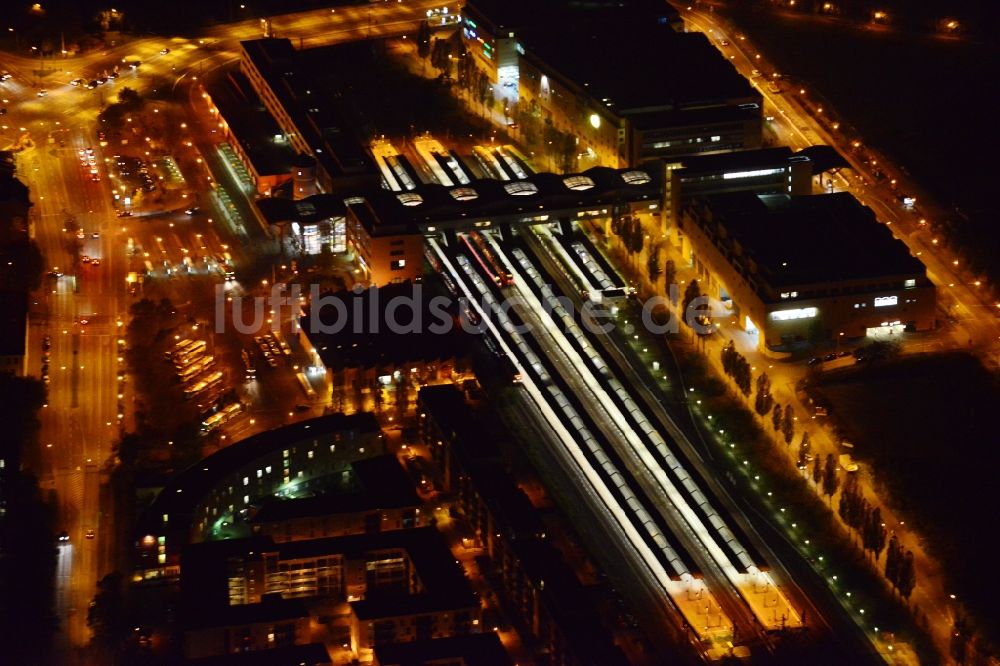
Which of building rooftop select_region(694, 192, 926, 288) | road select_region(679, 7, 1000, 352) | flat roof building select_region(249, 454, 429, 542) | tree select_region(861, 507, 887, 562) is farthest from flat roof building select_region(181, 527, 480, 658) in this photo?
road select_region(679, 7, 1000, 352)

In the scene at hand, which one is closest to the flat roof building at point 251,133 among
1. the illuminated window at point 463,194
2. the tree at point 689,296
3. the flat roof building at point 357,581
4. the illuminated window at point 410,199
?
the illuminated window at point 410,199

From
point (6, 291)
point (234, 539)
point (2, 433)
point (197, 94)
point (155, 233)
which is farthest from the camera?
point (197, 94)

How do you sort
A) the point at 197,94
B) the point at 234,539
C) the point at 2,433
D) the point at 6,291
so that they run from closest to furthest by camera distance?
the point at 234,539 → the point at 2,433 → the point at 6,291 → the point at 197,94

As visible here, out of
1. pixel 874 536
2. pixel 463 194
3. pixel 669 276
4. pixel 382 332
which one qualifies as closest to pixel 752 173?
pixel 669 276

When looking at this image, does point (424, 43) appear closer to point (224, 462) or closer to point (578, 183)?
point (578, 183)

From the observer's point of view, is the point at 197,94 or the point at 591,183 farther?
the point at 197,94

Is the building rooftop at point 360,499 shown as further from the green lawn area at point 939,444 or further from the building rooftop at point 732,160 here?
the building rooftop at point 732,160

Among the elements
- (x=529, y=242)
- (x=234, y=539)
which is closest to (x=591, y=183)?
(x=529, y=242)

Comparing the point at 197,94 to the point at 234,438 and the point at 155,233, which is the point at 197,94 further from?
the point at 234,438
